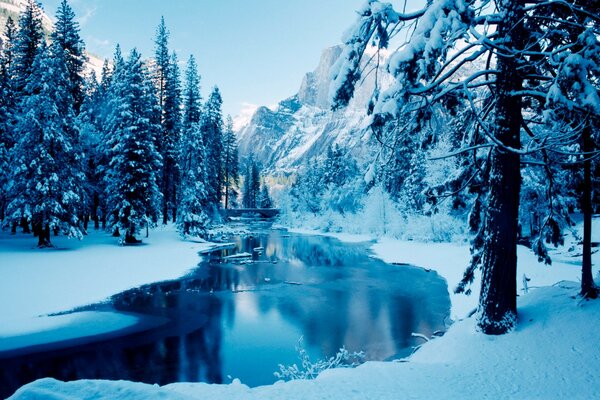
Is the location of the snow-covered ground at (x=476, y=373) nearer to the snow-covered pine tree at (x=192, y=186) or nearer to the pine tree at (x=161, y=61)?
the snow-covered pine tree at (x=192, y=186)

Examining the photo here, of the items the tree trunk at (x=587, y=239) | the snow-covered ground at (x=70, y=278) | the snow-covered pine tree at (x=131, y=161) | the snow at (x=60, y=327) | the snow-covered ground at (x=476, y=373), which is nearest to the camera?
the snow-covered ground at (x=476, y=373)

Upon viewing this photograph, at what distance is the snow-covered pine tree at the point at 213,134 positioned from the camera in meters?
44.2

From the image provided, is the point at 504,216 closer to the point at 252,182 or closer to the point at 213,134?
the point at 213,134

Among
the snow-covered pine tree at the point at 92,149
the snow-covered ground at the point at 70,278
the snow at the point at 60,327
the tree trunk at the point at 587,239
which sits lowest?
the snow at the point at 60,327

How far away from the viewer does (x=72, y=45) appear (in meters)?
33.1

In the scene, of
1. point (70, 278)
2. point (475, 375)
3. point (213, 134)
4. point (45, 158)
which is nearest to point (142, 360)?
point (475, 375)

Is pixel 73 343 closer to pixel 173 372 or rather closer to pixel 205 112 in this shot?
pixel 173 372

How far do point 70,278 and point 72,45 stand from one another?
25.5 metres

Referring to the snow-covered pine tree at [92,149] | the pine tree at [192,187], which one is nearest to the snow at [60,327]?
the snow-covered pine tree at [92,149]

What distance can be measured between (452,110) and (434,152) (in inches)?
1252

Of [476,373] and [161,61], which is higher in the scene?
[161,61]

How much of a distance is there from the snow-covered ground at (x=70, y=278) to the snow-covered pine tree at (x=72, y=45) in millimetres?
14560

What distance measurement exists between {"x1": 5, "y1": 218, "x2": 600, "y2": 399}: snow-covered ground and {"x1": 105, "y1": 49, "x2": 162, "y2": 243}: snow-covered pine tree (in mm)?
25840

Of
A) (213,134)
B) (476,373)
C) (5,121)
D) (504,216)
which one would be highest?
(213,134)
